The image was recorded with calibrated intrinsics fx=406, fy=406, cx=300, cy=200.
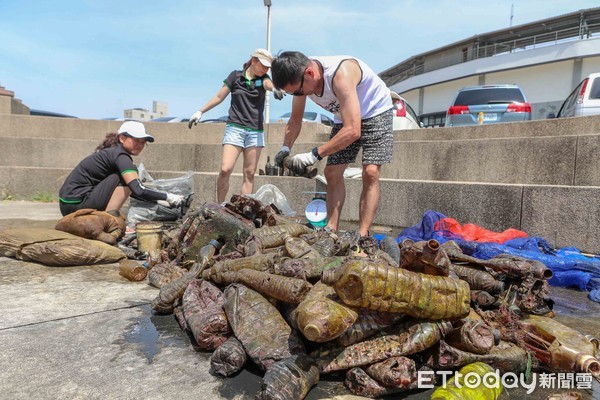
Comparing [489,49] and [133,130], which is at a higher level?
[489,49]

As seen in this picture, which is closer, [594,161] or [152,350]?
[152,350]

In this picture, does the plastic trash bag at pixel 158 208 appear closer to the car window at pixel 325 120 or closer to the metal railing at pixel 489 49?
the car window at pixel 325 120

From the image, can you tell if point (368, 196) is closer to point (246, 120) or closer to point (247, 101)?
point (246, 120)

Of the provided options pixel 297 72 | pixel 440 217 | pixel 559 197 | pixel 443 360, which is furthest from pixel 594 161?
pixel 443 360

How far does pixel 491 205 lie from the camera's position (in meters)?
4.88

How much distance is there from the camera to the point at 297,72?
120 inches

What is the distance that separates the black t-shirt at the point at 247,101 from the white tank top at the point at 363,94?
1611mm

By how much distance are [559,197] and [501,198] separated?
1.95ft

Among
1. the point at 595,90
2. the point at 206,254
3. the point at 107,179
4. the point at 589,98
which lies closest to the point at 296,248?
the point at 206,254

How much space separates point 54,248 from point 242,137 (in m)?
2.46

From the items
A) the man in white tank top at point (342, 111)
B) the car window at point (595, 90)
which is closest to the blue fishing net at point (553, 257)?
the man in white tank top at point (342, 111)

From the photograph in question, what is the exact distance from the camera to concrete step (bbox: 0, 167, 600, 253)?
4246 millimetres

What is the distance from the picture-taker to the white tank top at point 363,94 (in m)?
3.30

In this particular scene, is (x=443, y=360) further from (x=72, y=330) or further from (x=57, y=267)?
(x=57, y=267)
